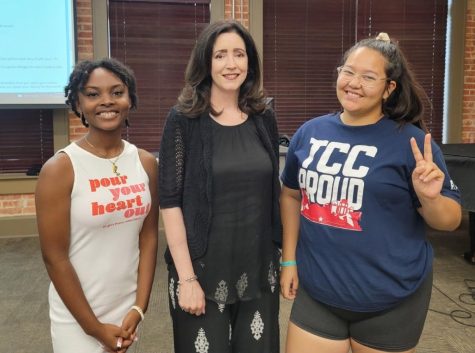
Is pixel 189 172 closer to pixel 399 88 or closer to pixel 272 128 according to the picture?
pixel 272 128

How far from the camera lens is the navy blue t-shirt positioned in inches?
47.8

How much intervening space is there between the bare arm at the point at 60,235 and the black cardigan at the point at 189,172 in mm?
260

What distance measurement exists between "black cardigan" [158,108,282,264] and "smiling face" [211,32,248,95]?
0.12 metres

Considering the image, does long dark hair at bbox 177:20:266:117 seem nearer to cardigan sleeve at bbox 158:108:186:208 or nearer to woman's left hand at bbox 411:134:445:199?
cardigan sleeve at bbox 158:108:186:208

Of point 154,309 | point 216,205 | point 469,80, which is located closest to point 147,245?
point 216,205

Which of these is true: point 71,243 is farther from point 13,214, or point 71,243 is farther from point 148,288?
point 13,214

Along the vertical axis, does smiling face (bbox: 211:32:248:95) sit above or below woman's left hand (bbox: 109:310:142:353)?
above

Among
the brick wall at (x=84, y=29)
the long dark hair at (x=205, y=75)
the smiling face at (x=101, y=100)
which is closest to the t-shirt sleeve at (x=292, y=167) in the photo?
the long dark hair at (x=205, y=75)

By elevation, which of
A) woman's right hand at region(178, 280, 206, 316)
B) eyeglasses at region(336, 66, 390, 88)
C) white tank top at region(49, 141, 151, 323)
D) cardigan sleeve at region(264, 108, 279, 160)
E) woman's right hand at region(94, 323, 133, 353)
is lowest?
woman's right hand at region(94, 323, 133, 353)

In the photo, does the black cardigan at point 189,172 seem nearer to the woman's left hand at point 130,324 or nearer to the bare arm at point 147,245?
the bare arm at point 147,245

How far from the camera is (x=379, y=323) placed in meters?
1.25

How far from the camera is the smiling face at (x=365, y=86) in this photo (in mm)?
1240

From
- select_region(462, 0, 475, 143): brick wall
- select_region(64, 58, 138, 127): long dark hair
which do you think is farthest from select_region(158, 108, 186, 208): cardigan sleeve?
select_region(462, 0, 475, 143): brick wall

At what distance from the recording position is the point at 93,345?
131cm
